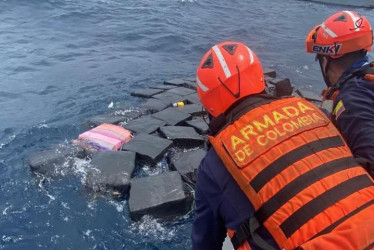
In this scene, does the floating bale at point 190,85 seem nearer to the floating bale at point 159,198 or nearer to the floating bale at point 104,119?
the floating bale at point 104,119

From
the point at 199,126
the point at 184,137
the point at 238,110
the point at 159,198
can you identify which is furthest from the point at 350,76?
the point at 199,126

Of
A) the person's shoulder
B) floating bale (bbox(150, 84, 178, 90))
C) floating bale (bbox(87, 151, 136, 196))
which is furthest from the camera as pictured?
floating bale (bbox(150, 84, 178, 90))

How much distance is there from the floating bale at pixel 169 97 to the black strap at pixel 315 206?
6020 mm

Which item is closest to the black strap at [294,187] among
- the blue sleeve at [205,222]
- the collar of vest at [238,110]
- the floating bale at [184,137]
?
the blue sleeve at [205,222]

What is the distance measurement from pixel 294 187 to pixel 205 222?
0.73 m

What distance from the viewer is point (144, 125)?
6.40 m

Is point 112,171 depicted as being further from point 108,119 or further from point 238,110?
point 238,110

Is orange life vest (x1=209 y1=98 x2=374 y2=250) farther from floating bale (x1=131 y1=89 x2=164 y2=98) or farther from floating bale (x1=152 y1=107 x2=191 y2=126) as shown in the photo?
floating bale (x1=131 y1=89 x2=164 y2=98)

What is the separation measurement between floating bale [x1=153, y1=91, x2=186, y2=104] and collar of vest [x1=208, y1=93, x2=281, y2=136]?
5.54 m

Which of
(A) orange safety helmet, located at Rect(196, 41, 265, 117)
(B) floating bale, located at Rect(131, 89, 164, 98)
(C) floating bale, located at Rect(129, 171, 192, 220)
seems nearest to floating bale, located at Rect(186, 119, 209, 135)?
(C) floating bale, located at Rect(129, 171, 192, 220)

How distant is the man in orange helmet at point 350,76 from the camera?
8.19 feet

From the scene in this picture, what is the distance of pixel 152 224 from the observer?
4.16 meters

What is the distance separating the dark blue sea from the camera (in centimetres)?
418

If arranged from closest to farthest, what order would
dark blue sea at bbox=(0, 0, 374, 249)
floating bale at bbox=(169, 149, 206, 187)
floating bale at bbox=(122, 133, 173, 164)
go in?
dark blue sea at bbox=(0, 0, 374, 249)
floating bale at bbox=(169, 149, 206, 187)
floating bale at bbox=(122, 133, 173, 164)
